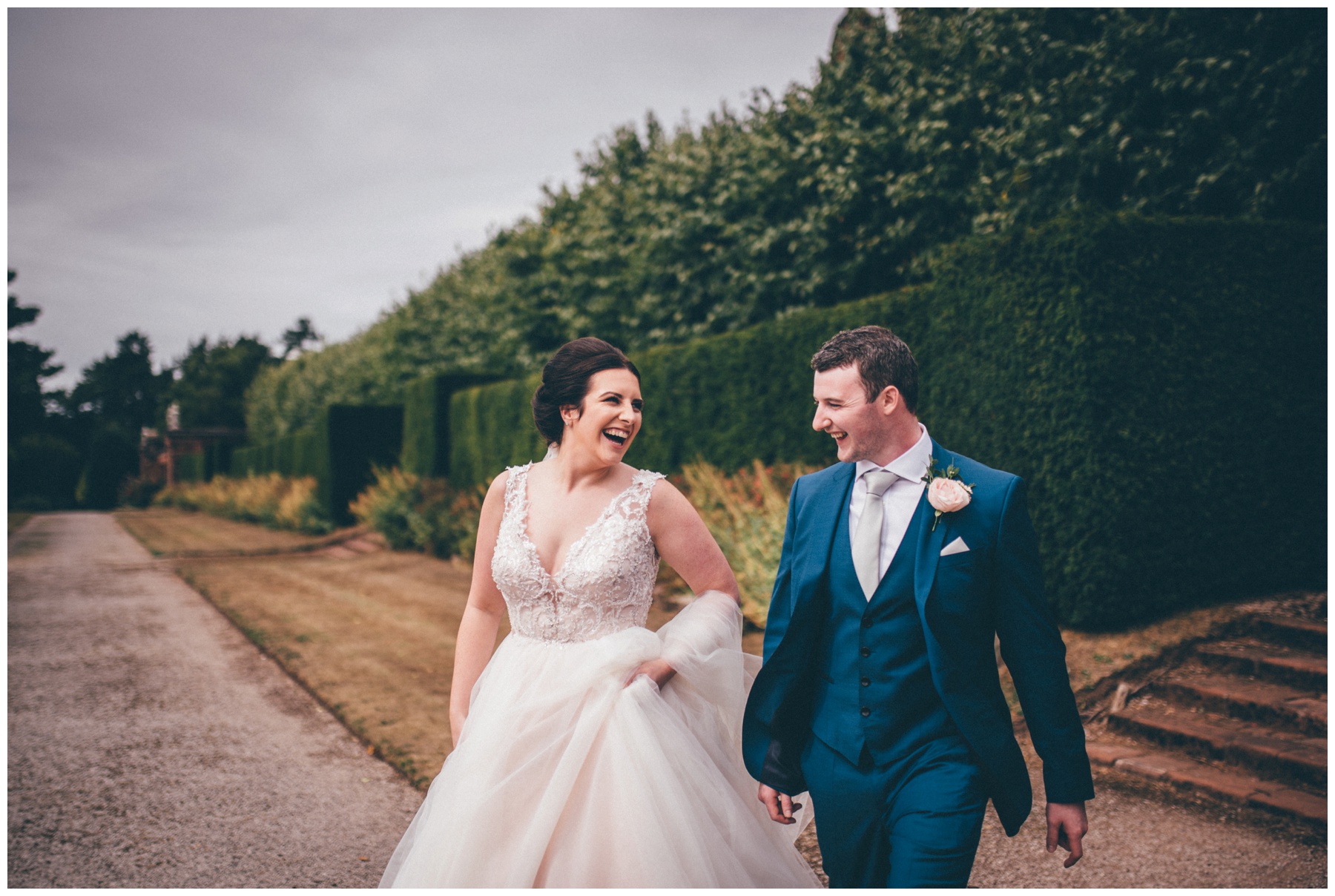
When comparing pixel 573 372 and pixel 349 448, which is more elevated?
pixel 573 372

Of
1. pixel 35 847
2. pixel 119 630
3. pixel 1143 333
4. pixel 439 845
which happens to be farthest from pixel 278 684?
pixel 1143 333

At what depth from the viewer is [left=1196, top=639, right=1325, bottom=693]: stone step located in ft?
17.5

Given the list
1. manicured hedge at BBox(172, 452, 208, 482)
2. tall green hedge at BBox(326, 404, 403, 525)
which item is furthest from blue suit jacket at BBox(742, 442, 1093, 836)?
manicured hedge at BBox(172, 452, 208, 482)

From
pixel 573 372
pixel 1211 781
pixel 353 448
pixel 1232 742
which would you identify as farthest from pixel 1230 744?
pixel 353 448

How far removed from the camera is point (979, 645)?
208 cm

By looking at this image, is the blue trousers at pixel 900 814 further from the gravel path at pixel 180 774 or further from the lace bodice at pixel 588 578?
the gravel path at pixel 180 774

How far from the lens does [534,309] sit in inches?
738

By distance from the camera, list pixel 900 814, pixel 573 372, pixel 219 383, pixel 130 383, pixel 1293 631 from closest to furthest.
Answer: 1. pixel 900 814
2. pixel 573 372
3. pixel 1293 631
4. pixel 219 383
5. pixel 130 383

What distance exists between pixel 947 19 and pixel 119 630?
12.4 meters

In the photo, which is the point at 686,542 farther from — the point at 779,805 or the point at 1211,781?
the point at 1211,781

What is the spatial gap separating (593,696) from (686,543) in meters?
0.55

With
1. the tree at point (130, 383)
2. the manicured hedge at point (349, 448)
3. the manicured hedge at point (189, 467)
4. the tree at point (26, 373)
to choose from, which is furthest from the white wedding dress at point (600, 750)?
the tree at point (130, 383)

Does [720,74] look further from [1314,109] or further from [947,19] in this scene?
[1314,109]

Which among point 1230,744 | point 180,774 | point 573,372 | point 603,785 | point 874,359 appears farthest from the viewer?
point 180,774
